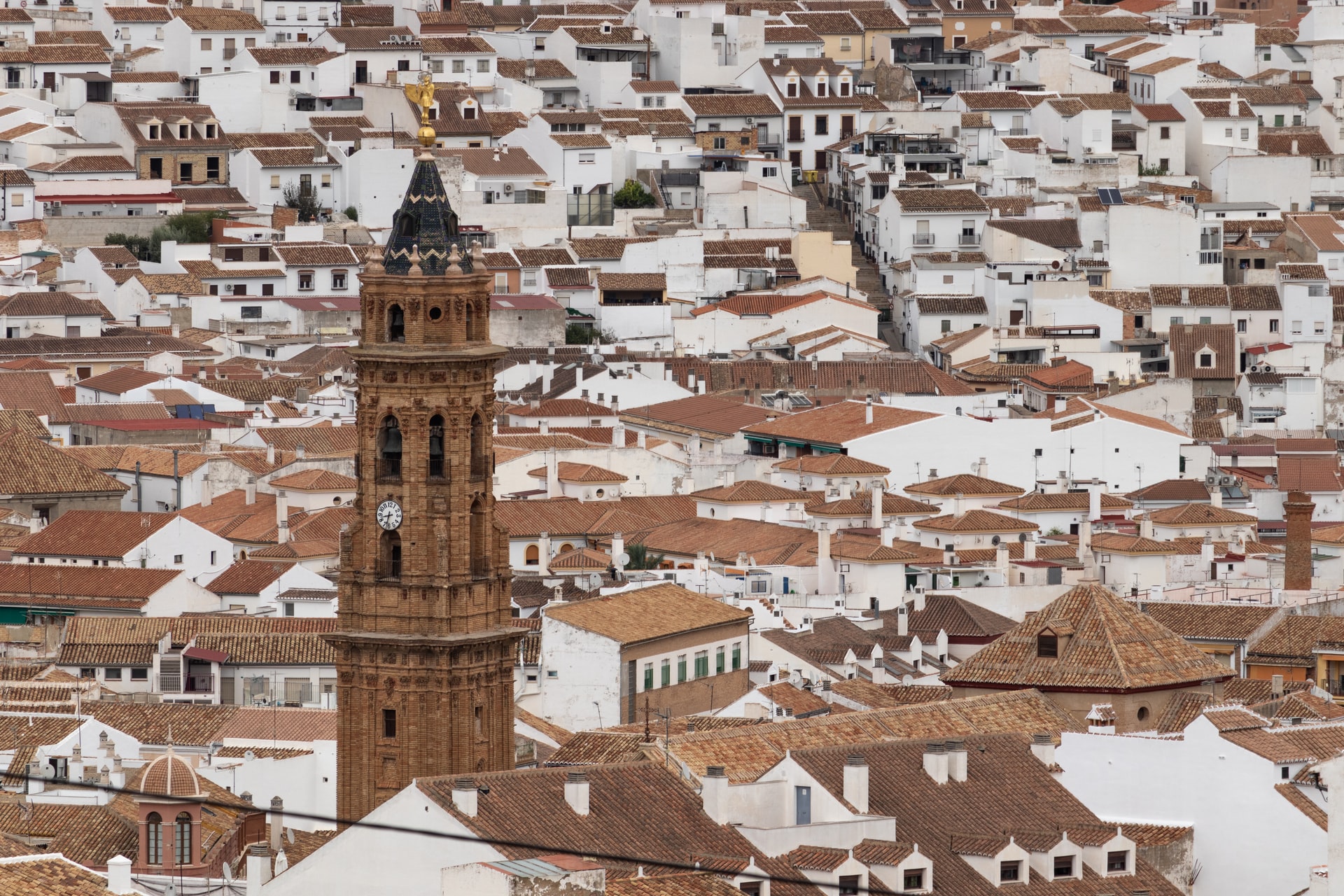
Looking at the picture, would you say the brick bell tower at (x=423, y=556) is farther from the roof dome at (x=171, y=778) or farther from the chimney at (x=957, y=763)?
the chimney at (x=957, y=763)

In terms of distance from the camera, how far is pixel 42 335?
406 feet

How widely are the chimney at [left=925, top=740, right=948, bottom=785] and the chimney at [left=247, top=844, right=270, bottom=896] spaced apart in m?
7.83

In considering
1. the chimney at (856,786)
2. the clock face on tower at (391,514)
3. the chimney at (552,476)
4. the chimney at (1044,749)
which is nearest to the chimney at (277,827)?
the clock face on tower at (391,514)

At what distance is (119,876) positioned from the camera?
4966 cm

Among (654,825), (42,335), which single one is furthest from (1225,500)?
(654,825)

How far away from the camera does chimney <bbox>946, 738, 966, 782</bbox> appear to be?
55188mm

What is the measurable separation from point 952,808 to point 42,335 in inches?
2861

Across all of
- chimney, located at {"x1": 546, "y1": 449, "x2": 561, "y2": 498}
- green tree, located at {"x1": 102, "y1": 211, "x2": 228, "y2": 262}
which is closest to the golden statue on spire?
chimney, located at {"x1": 546, "y1": 449, "x2": 561, "y2": 498}

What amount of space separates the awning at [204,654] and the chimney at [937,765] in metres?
26.2

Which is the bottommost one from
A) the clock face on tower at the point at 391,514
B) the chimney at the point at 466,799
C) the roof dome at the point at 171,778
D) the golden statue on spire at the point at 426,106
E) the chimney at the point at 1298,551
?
the chimney at the point at 1298,551

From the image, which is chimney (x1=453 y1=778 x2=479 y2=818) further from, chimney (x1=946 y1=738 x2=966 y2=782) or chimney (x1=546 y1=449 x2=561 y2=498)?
chimney (x1=546 y1=449 x2=561 y2=498)

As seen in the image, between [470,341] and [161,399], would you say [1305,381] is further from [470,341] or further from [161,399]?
[470,341]

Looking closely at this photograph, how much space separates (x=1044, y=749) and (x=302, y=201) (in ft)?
277

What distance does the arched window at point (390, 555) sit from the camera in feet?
195
